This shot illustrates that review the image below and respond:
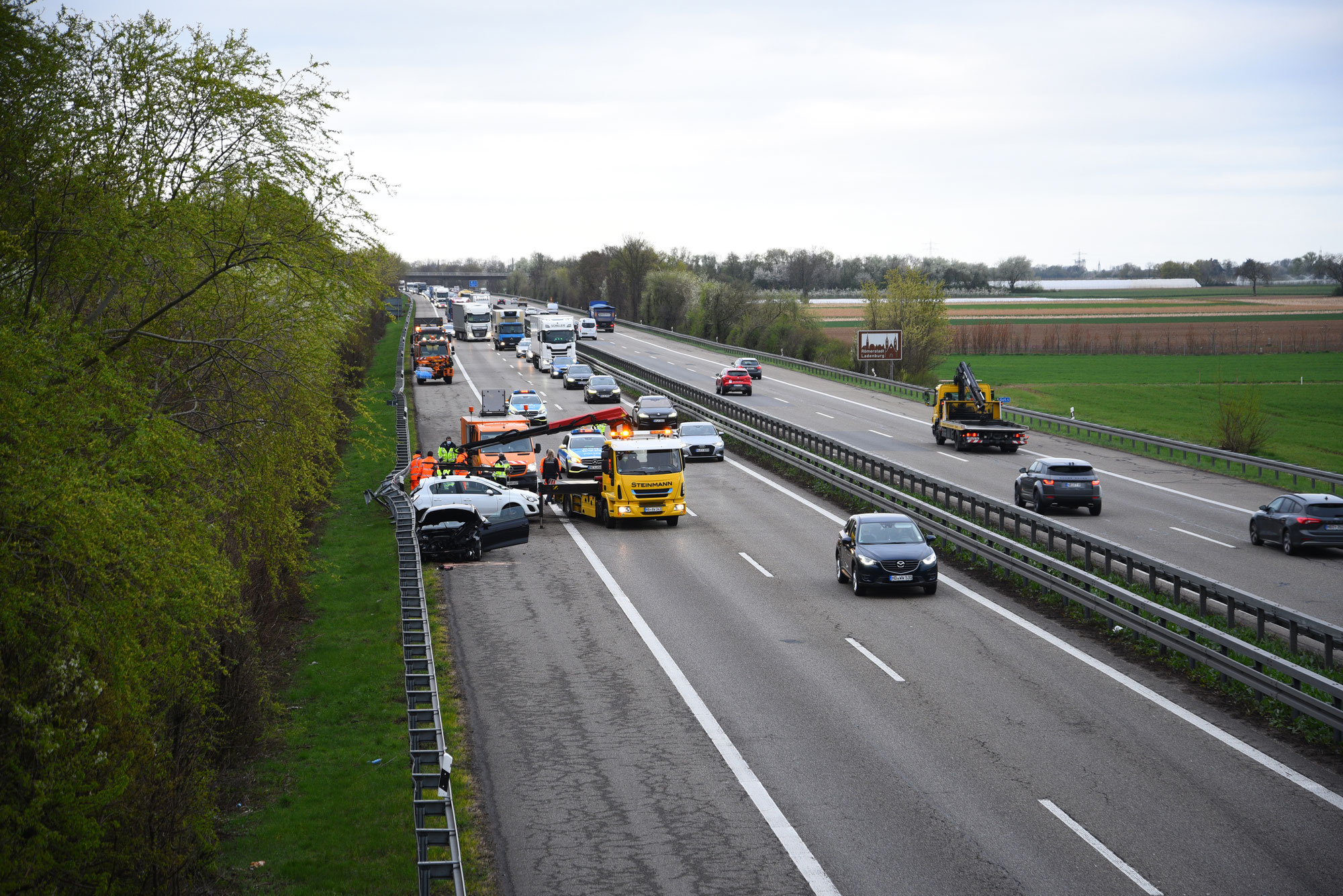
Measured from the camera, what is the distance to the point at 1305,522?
90.9ft

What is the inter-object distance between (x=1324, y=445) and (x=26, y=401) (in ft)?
182

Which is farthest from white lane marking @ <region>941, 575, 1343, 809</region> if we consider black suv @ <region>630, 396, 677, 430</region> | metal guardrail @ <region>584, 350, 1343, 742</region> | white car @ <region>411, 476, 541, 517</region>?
black suv @ <region>630, 396, 677, 430</region>

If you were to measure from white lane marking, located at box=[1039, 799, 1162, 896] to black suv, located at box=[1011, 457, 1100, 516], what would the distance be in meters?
21.5

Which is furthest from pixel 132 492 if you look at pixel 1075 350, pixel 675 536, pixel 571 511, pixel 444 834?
pixel 1075 350

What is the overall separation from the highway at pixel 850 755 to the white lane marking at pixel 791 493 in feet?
28.9

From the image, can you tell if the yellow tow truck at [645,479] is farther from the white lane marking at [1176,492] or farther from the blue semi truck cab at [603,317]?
the blue semi truck cab at [603,317]

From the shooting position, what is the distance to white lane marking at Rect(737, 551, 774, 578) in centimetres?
2641

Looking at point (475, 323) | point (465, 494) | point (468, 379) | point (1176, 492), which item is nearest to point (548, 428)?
point (465, 494)

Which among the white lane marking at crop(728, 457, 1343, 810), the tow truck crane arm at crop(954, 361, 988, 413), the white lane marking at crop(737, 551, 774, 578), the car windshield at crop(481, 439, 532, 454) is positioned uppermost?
the tow truck crane arm at crop(954, 361, 988, 413)

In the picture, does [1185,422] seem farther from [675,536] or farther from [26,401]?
[26,401]

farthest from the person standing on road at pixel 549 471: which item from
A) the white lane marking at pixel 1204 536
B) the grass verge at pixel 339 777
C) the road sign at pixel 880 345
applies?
the road sign at pixel 880 345

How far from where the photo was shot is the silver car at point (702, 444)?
46156 millimetres

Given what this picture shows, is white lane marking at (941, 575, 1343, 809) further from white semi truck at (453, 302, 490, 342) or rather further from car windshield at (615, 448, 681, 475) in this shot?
white semi truck at (453, 302, 490, 342)

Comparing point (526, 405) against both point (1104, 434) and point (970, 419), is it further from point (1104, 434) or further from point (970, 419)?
point (1104, 434)
